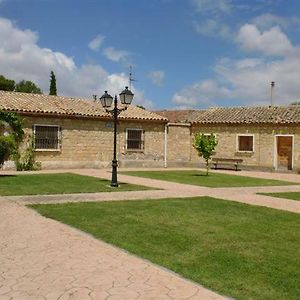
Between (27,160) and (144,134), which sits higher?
(144,134)

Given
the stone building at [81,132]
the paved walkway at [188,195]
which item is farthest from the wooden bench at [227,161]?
the paved walkway at [188,195]

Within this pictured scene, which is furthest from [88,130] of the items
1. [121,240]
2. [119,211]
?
[121,240]

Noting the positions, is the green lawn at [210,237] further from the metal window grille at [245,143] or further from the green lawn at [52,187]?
the metal window grille at [245,143]

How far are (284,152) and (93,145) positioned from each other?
35.1 ft

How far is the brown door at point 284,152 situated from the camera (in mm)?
25484

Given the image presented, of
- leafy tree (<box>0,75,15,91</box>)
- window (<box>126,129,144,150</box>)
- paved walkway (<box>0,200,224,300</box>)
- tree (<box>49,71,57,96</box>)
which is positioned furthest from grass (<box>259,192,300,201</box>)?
leafy tree (<box>0,75,15,91</box>)

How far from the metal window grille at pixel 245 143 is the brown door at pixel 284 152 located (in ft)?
5.05

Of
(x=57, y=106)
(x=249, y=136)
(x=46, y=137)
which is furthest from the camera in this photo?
(x=249, y=136)

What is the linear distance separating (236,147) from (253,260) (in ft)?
68.7

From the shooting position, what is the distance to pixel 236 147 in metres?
26.5

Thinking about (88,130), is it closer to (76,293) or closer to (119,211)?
(119,211)

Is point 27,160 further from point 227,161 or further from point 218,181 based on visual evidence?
point 227,161

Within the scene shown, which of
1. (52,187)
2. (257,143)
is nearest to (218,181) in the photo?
(52,187)

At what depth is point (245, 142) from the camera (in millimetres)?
26547
